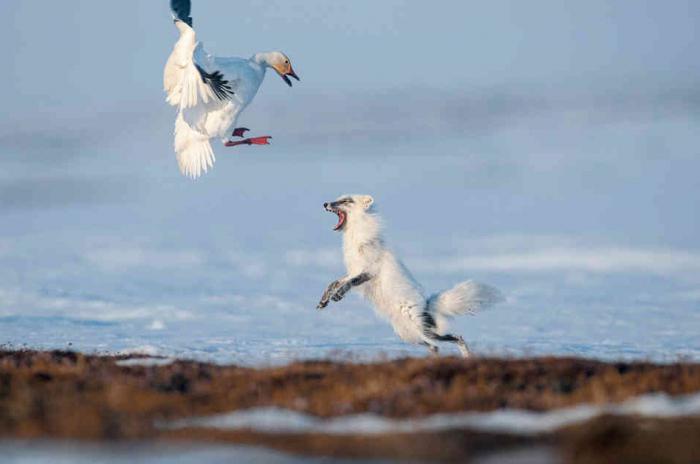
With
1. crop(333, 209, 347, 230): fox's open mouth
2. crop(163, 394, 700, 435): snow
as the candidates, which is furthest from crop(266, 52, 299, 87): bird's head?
crop(163, 394, 700, 435): snow

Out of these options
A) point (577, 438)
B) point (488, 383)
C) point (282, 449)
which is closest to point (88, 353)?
point (488, 383)

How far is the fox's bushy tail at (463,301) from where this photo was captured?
1495 cm

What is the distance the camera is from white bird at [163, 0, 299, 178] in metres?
18.6

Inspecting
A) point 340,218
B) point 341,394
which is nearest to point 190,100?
point 340,218

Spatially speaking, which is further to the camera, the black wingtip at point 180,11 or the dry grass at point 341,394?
the black wingtip at point 180,11

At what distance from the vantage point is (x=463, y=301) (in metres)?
14.9

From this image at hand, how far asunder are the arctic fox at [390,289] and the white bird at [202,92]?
380 centimetres

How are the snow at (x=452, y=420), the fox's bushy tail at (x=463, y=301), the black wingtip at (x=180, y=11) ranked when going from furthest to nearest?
the black wingtip at (x=180, y=11)
the fox's bushy tail at (x=463, y=301)
the snow at (x=452, y=420)

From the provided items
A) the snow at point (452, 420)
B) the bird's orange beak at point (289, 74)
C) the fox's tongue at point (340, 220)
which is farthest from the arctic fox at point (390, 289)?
the bird's orange beak at point (289, 74)

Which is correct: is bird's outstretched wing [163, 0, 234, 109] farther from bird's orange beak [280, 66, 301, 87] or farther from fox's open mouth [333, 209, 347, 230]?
fox's open mouth [333, 209, 347, 230]

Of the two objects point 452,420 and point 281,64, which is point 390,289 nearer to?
point 452,420

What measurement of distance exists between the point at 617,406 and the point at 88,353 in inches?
352

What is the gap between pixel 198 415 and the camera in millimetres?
10266

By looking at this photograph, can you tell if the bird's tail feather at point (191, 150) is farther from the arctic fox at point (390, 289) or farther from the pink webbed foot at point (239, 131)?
the arctic fox at point (390, 289)
